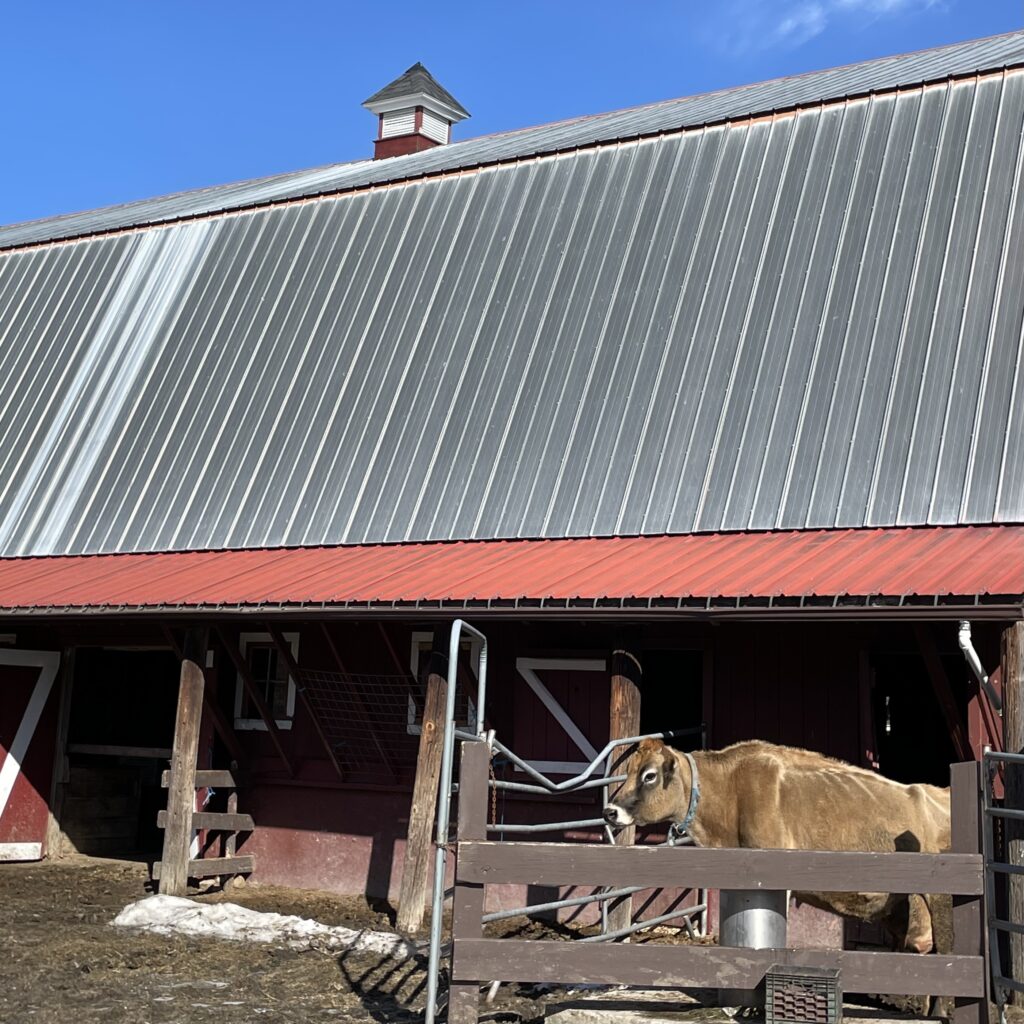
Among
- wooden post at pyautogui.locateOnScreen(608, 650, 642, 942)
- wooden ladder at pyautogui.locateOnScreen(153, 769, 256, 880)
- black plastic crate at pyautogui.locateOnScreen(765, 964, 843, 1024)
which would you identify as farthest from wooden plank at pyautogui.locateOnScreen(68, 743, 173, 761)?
black plastic crate at pyautogui.locateOnScreen(765, 964, 843, 1024)

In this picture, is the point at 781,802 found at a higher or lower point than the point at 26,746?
lower

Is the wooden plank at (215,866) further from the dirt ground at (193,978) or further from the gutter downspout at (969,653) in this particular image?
the gutter downspout at (969,653)

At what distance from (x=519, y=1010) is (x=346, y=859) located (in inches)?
205

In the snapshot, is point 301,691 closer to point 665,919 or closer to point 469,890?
point 665,919

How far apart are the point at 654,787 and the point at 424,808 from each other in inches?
128

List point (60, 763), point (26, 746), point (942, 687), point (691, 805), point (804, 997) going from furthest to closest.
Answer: point (60, 763), point (26, 746), point (942, 687), point (691, 805), point (804, 997)

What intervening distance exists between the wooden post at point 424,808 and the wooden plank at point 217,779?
2649 millimetres

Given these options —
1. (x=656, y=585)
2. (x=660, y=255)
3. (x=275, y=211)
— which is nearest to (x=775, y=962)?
(x=656, y=585)

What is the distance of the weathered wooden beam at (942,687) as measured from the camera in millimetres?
10125

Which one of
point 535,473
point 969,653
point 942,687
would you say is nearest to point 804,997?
point 969,653

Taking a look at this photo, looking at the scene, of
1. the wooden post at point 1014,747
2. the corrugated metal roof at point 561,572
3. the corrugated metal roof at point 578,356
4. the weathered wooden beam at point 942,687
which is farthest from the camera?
the corrugated metal roof at point 578,356

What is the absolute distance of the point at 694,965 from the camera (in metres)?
7.00

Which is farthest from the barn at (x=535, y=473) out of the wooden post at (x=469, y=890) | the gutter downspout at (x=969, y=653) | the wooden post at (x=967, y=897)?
the wooden post at (x=469, y=890)

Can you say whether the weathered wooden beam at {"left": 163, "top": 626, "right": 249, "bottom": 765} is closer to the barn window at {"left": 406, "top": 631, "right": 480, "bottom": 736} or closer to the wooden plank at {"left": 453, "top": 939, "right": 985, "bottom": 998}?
the barn window at {"left": 406, "top": 631, "right": 480, "bottom": 736}
